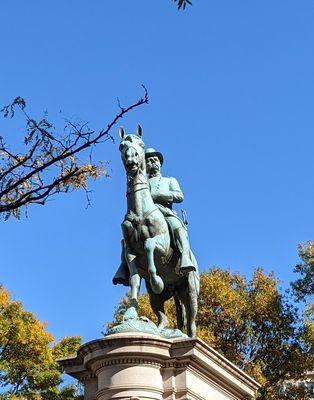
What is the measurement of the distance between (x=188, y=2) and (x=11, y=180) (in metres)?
2.23

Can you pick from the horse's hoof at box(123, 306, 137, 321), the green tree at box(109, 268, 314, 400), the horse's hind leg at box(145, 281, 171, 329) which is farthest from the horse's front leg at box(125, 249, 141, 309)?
the green tree at box(109, 268, 314, 400)

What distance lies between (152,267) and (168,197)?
54.6 inches

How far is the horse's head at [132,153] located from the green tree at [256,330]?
49.4 ft

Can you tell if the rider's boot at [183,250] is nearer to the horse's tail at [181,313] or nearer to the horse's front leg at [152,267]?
the horse's front leg at [152,267]

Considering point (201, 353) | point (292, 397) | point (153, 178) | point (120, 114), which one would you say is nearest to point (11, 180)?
point (120, 114)

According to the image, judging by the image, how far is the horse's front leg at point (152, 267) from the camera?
10.5 metres

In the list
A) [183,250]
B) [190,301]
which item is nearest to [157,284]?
[183,250]

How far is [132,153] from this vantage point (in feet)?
35.4

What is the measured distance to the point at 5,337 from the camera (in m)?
28.4

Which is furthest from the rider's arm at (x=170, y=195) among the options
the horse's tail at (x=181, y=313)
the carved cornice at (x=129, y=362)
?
the carved cornice at (x=129, y=362)

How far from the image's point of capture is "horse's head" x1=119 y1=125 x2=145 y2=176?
35.4ft

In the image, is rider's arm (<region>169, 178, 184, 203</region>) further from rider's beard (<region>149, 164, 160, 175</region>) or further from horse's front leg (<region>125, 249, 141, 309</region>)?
horse's front leg (<region>125, 249, 141, 309</region>)

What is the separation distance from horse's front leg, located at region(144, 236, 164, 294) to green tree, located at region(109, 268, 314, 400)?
15.2 meters

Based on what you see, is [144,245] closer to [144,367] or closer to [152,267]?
[152,267]
